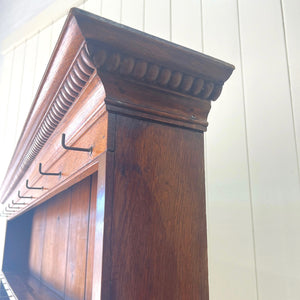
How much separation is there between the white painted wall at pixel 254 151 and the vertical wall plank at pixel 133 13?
393 mm

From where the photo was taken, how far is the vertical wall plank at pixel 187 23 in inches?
48.4

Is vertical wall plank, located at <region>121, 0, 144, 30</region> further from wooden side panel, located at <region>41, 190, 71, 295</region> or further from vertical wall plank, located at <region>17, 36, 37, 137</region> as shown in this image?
vertical wall plank, located at <region>17, 36, 37, 137</region>

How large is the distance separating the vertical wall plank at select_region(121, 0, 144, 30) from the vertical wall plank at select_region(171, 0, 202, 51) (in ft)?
0.78

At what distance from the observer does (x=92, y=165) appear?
535 millimetres

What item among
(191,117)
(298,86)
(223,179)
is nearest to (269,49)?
(298,86)

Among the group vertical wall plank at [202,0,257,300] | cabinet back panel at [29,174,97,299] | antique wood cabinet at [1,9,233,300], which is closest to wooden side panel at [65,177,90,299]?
cabinet back panel at [29,174,97,299]

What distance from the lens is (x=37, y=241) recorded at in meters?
1.65

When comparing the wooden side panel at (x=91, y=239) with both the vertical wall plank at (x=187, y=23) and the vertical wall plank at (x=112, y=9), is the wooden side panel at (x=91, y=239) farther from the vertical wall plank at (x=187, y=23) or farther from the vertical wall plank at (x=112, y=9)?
the vertical wall plank at (x=112, y=9)

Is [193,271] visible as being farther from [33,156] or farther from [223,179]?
[33,156]

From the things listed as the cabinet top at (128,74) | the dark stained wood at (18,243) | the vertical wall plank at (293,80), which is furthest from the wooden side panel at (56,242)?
Result: the vertical wall plank at (293,80)

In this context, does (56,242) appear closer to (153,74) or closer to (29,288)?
(29,288)

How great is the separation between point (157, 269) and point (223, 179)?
61 cm

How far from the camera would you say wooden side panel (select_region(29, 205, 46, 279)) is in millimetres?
1532

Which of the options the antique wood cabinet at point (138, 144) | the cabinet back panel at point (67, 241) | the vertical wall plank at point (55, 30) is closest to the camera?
the antique wood cabinet at point (138, 144)
